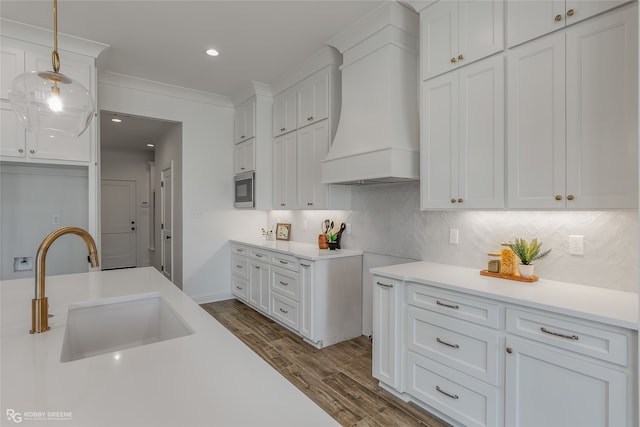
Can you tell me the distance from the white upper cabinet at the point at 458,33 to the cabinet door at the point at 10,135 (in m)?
3.40

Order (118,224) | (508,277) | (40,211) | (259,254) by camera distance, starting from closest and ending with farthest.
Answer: (508,277)
(40,211)
(259,254)
(118,224)

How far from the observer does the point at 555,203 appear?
69.2 inches

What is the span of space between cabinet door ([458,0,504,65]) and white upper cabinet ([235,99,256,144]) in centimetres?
286

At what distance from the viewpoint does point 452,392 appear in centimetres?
196

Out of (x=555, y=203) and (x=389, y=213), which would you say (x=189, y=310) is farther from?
(x=389, y=213)

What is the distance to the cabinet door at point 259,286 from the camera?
3.89 metres

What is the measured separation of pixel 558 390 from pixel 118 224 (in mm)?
8337

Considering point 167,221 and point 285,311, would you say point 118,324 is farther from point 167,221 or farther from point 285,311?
point 167,221

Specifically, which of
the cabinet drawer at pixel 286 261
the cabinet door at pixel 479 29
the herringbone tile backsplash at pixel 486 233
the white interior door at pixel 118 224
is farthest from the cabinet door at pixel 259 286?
the white interior door at pixel 118 224

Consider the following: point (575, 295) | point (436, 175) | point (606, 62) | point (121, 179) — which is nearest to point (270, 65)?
point (436, 175)

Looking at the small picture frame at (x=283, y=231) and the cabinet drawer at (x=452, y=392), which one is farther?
the small picture frame at (x=283, y=231)

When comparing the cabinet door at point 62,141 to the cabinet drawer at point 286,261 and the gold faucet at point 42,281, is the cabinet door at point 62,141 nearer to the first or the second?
the cabinet drawer at point 286,261

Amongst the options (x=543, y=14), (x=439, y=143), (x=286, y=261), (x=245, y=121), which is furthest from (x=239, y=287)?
(x=543, y=14)

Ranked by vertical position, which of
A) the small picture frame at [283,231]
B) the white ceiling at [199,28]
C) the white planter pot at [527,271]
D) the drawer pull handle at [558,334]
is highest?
the white ceiling at [199,28]
